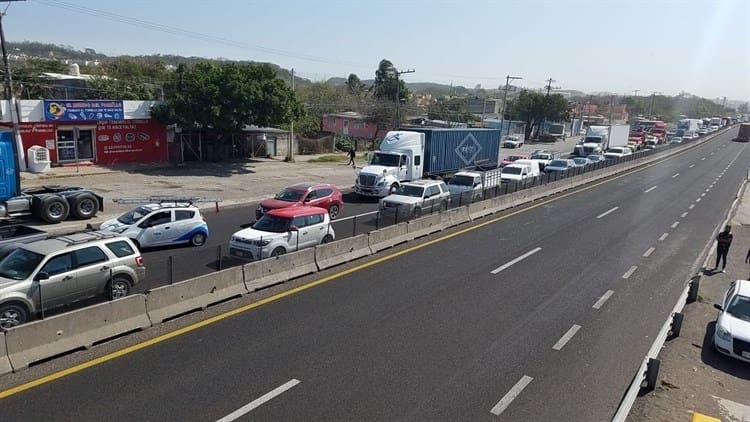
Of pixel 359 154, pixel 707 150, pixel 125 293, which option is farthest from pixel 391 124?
pixel 125 293

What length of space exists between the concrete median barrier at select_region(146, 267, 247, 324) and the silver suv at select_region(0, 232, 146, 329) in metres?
1.13

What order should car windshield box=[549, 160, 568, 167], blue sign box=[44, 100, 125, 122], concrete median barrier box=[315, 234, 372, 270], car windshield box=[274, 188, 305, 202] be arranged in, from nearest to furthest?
concrete median barrier box=[315, 234, 372, 270] < car windshield box=[274, 188, 305, 202] < blue sign box=[44, 100, 125, 122] < car windshield box=[549, 160, 568, 167]

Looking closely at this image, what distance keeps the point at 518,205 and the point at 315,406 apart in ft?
78.6

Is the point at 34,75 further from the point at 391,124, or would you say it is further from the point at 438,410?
the point at 438,410

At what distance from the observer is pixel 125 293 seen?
1254 centimetres

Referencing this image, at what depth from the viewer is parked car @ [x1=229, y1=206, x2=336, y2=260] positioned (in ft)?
51.4

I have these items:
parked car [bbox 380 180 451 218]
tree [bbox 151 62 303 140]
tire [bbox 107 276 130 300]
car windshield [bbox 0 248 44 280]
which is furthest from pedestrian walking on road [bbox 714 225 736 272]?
tree [bbox 151 62 303 140]

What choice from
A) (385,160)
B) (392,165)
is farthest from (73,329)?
(385,160)

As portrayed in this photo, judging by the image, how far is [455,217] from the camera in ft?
78.8

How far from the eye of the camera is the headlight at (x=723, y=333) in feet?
37.7

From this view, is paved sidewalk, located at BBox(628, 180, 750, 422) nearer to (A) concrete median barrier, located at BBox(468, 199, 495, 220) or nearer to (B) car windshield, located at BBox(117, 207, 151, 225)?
(A) concrete median barrier, located at BBox(468, 199, 495, 220)

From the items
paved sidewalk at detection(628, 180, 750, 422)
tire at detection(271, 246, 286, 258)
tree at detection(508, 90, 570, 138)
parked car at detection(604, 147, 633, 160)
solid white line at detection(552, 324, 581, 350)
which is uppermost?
tree at detection(508, 90, 570, 138)

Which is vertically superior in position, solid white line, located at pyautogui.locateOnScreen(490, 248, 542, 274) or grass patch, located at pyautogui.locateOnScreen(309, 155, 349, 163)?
grass patch, located at pyautogui.locateOnScreen(309, 155, 349, 163)

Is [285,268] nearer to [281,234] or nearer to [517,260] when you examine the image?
[281,234]
